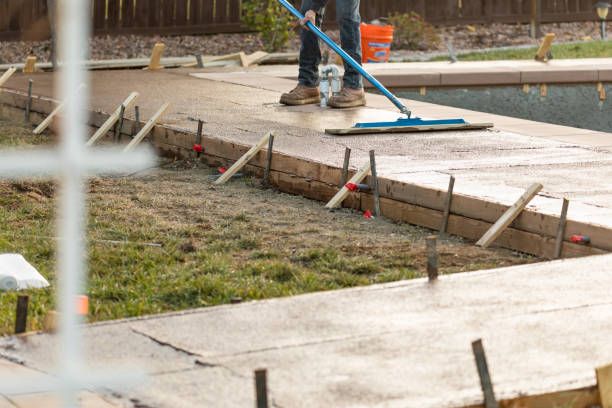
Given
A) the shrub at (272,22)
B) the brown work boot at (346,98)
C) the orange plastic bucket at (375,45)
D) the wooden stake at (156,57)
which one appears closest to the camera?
the brown work boot at (346,98)

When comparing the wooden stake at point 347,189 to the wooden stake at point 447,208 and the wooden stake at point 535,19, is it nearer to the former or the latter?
the wooden stake at point 447,208

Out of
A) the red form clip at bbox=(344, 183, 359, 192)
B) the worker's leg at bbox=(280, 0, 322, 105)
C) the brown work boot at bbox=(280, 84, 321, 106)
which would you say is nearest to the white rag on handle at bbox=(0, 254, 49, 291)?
the red form clip at bbox=(344, 183, 359, 192)

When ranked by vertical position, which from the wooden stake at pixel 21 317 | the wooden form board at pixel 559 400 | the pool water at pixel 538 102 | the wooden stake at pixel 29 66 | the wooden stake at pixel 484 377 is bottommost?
the pool water at pixel 538 102

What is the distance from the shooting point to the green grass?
18422 mm

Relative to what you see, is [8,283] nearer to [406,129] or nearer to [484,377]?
[484,377]

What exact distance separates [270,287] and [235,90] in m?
7.59

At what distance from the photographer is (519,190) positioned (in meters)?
6.92

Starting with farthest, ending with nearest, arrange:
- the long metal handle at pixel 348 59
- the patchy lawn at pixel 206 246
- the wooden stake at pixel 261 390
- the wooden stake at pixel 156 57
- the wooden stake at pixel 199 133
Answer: the wooden stake at pixel 156 57, the long metal handle at pixel 348 59, the wooden stake at pixel 199 133, the patchy lawn at pixel 206 246, the wooden stake at pixel 261 390

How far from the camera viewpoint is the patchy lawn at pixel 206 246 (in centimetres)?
524

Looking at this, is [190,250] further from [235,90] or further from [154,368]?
[235,90]

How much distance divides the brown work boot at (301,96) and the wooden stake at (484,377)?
27.4ft

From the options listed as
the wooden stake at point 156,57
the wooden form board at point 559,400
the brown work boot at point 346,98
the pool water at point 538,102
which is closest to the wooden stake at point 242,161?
the brown work boot at point 346,98

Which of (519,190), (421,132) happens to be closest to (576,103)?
(421,132)

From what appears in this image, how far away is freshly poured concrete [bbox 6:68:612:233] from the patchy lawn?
45cm
